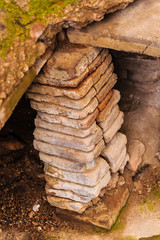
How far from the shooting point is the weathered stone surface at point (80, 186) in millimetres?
3820

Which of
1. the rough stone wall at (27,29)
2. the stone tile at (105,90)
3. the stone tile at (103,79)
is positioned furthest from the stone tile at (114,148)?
the rough stone wall at (27,29)

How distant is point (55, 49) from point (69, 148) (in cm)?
110

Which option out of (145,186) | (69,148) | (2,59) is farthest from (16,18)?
(145,186)

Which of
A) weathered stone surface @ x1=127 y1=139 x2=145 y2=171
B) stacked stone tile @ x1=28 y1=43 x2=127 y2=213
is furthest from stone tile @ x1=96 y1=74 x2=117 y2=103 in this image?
weathered stone surface @ x1=127 y1=139 x2=145 y2=171

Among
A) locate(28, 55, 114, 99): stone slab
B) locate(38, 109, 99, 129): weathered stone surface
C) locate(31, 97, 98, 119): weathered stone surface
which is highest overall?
locate(28, 55, 114, 99): stone slab

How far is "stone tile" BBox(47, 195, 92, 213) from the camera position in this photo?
4.02 metres

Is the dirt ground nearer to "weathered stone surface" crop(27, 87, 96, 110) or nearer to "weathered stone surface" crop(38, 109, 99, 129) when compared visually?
"weathered stone surface" crop(38, 109, 99, 129)

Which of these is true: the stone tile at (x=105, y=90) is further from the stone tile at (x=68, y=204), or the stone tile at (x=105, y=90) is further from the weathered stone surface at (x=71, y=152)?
the stone tile at (x=68, y=204)

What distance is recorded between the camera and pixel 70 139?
3.46 meters

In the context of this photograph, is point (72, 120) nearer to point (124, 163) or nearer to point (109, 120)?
point (109, 120)

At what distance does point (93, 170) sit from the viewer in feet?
12.2

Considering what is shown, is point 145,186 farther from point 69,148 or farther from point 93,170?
point 69,148

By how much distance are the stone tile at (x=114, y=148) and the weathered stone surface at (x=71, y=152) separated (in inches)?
7.8

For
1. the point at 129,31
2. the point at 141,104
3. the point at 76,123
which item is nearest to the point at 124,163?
the point at 141,104
